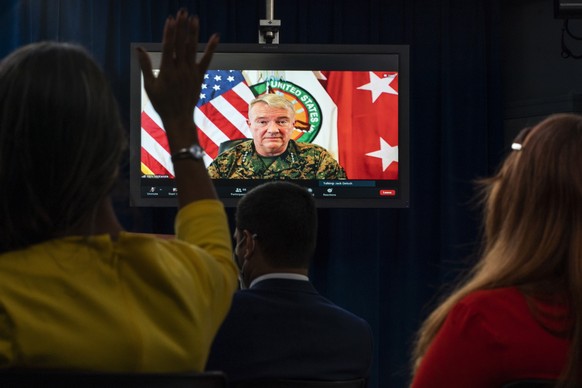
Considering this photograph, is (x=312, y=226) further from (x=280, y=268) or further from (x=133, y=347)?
(x=133, y=347)

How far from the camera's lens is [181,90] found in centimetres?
111

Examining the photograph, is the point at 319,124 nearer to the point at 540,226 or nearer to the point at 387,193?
the point at 387,193

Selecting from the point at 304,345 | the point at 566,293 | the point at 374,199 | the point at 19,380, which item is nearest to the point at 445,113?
the point at 374,199

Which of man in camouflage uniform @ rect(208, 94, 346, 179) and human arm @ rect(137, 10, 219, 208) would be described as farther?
man in camouflage uniform @ rect(208, 94, 346, 179)

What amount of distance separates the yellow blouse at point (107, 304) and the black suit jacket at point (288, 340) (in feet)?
2.94

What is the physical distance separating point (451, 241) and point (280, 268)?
11.6ft

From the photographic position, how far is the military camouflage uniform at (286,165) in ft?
15.2

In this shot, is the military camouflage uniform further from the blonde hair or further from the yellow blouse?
the yellow blouse

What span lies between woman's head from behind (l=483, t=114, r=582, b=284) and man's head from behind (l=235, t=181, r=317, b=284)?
105 centimetres

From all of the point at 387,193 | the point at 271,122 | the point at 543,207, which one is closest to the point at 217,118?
the point at 271,122

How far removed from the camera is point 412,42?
5.70 m

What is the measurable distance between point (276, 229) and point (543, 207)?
120 centimetres

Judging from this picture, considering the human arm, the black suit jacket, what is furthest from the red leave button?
the human arm

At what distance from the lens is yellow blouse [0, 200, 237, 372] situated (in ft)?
3.22
